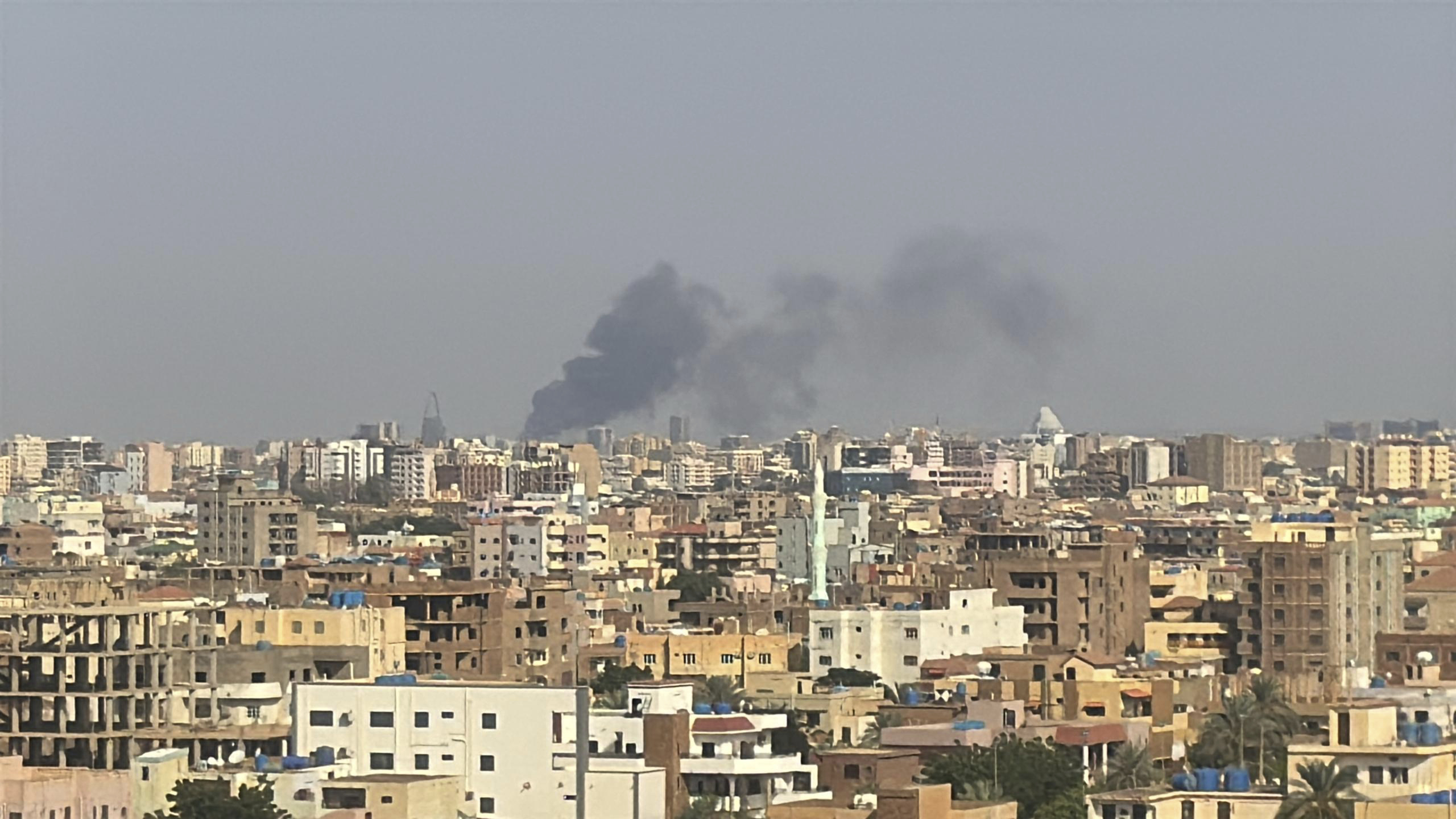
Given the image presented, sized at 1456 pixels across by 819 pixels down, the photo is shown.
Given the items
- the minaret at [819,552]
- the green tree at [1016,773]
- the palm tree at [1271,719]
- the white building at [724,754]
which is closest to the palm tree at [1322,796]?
the green tree at [1016,773]

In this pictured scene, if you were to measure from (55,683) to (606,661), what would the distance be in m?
15.6

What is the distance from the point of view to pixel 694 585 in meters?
70.8

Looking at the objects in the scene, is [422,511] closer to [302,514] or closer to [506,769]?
[302,514]

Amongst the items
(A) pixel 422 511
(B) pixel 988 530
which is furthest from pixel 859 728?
(A) pixel 422 511

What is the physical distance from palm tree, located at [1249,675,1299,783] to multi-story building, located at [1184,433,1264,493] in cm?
11026

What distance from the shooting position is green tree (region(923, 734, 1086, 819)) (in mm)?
32031

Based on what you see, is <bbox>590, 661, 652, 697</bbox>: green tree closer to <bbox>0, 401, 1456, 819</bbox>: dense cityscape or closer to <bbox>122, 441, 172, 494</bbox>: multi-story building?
<bbox>0, 401, 1456, 819</bbox>: dense cityscape

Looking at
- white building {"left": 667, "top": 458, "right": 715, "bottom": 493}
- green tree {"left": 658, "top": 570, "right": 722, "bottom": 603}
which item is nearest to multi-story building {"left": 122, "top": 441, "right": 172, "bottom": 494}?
white building {"left": 667, "top": 458, "right": 715, "bottom": 493}

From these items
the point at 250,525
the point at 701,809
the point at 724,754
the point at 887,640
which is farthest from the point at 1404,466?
the point at 701,809

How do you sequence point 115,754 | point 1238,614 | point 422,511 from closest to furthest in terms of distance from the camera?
point 115,754, point 1238,614, point 422,511

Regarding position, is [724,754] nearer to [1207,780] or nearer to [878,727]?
[878,727]

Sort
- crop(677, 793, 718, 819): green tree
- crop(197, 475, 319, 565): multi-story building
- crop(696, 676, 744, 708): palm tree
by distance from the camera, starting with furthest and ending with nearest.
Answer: crop(197, 475, 319, 565): multi-story building
crop(696, 676, 744, 708): palm tree
crop(677, 793, 718, 819): green tree

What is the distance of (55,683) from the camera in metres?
34.3

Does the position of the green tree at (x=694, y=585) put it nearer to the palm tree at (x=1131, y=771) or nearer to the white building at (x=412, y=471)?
the palm tree at (x=1131, y=771)
